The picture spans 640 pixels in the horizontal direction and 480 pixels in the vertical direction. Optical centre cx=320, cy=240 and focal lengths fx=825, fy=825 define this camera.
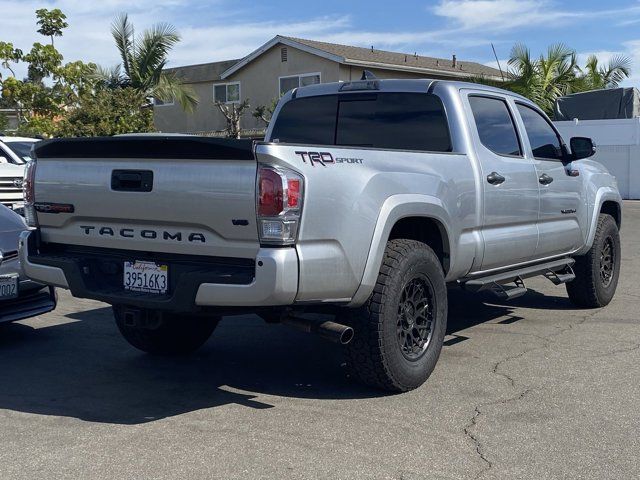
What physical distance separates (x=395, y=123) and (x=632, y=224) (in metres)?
12.3

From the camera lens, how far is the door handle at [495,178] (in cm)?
611

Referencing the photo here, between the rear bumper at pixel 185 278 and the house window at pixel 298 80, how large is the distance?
2385 cm

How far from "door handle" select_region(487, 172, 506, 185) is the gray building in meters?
21.4

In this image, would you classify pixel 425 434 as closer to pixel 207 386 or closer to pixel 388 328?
pixel 388 328

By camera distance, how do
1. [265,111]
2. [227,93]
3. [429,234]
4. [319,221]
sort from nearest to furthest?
[319,221]
[429,234]
[265,111]
[227,93]

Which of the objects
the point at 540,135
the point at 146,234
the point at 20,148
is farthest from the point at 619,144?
the point at 146,234

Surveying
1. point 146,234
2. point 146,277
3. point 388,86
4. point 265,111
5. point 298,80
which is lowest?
point 146,277

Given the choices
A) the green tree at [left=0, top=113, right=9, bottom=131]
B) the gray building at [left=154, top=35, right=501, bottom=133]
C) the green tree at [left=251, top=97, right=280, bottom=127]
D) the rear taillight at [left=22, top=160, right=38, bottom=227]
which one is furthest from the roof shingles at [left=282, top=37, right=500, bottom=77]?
the rear taillight at [left=22, top=160, right=38, bottom=227]

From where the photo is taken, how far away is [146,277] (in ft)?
16.2

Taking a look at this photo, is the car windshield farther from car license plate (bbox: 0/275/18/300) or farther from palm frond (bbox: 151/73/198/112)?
palm frond (bbox: 151/73/198/112)

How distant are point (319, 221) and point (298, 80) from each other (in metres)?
25.5

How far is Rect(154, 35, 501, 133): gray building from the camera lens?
2836 centimetres

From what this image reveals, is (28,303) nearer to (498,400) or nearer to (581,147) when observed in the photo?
(498,400)

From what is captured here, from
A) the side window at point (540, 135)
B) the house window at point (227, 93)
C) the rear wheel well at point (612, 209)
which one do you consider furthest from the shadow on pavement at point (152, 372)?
the house window at point (227, 93)
